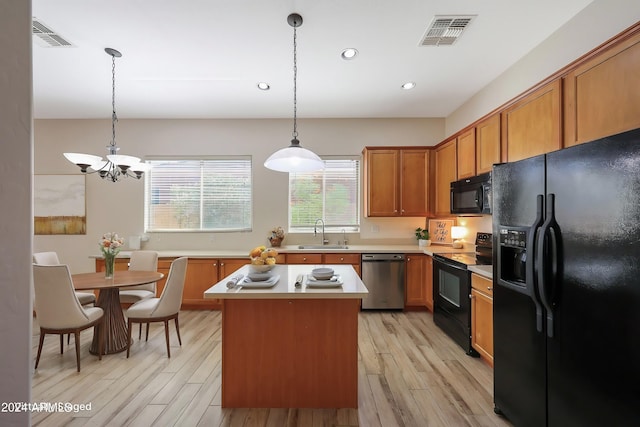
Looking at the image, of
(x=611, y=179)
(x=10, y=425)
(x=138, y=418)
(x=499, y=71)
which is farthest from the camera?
(x=499, y=71)

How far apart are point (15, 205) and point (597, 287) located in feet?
7.18

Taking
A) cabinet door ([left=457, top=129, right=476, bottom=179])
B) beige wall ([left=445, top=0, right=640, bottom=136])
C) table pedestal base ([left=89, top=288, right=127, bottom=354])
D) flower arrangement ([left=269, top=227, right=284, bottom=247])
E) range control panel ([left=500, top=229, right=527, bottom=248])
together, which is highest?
beige wall ([left=445, top=0, right=640, bottom=136])

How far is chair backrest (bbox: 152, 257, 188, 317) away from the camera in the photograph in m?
2.71

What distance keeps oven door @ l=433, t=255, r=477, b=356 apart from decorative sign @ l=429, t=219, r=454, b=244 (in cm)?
88

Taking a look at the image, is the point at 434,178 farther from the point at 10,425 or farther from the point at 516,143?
the point at 10,425

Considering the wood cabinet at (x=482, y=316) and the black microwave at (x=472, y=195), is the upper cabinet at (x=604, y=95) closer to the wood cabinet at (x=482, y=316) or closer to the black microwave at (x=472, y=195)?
the black microwave at (x=472, y=195)

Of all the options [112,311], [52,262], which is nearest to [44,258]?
[52,262]

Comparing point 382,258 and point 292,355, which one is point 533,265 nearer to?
point 292,355

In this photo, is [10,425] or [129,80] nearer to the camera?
[10,425]

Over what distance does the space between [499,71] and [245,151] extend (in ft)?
11.9

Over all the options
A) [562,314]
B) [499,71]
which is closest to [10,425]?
[562,314]

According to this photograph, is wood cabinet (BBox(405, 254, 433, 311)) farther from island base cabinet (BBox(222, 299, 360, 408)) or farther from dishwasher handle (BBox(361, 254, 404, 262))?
island base cabinet (BBox(222, 299, 360, 408))

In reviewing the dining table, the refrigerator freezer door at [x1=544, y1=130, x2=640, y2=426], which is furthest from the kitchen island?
the dining table

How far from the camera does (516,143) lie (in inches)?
101
